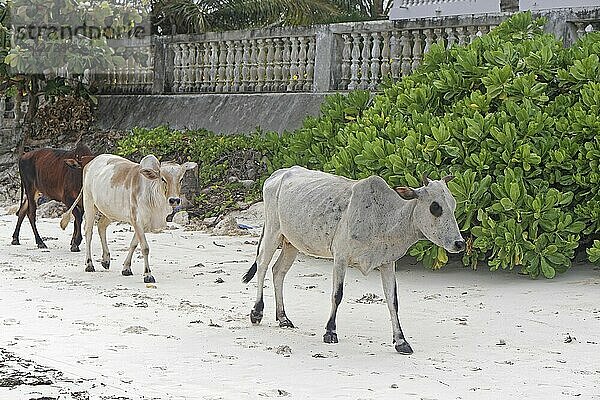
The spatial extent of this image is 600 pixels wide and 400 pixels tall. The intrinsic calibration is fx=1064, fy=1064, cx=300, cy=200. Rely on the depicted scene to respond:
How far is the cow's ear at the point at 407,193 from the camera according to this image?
7.13 metres

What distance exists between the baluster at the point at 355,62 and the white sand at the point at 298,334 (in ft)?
14.0

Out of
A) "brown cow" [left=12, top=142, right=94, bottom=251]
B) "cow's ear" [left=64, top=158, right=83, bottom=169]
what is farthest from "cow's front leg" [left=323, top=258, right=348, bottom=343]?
"cow's ear" [left=64, top=158, right=83, bottom=169]

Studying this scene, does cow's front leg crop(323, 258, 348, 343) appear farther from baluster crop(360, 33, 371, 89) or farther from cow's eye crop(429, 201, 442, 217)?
baluster crop(360, 33, 371, 89)

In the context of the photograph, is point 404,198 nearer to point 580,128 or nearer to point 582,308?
point 582,308

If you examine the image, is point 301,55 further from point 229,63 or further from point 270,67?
point 229,63

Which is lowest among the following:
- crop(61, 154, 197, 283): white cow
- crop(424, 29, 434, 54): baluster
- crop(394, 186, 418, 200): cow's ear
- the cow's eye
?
crop(61, 154, 197, 283): white cow

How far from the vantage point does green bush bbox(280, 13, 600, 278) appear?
30.8 ft

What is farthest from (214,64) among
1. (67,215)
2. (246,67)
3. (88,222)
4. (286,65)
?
(88,222)

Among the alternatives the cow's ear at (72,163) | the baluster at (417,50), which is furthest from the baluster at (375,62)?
the cow's ear at (72,163)

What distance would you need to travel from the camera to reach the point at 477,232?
31.3 ft

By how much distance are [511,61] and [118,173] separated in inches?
157

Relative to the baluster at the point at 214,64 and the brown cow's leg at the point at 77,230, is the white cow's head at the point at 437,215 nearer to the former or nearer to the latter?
the brown cow's leg at the point at 77,230

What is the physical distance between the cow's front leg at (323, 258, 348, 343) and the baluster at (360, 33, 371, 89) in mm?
7545

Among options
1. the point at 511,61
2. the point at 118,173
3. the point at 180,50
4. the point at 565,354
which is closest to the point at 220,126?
the point at 180,50
